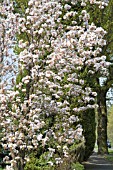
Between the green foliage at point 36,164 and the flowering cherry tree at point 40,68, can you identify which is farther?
the green foliage at point 36,164

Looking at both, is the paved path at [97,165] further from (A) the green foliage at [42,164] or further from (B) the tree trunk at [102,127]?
(A) the green foliage at [42,164]

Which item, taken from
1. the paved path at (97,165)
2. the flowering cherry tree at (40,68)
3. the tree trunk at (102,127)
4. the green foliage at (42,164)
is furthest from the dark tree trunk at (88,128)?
the tree trunk at (102,127)

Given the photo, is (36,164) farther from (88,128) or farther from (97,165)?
(97,165)

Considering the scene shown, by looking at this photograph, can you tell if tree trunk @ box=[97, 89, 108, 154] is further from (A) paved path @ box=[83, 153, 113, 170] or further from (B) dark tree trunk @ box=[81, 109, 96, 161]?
(B) dark tree trunk @ box=[81, 109, 96, 161]

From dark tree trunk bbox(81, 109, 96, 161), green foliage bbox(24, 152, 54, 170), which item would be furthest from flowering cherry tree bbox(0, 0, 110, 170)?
dark tree trunk bbox(81, 109, 96, 161)

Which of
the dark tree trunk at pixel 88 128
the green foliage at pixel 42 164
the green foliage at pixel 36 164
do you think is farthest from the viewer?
the dark tree trunk at pixel 88 128

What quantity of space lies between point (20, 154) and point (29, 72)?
48.1 inches

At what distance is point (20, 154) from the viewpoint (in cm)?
555

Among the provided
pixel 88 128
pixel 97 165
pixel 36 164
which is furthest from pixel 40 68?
pixel 97 165

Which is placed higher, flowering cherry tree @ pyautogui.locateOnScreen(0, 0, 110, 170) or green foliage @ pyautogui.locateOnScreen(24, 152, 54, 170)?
flowering cherry tree @ pyautogui.locateOnScreen(0, 0, 110, 170)

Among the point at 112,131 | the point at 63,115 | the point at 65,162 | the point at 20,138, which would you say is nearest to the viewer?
the point at 20,138

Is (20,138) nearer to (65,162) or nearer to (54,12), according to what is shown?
(54,12)

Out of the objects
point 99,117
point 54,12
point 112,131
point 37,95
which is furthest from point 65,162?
point 112,131

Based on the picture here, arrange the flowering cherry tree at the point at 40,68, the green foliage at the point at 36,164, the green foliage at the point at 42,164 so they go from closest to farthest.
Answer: the flowering cherry tree at the point at 40,68
the green foliage at the point at 42,164
the green foliage at the point at 36,164
